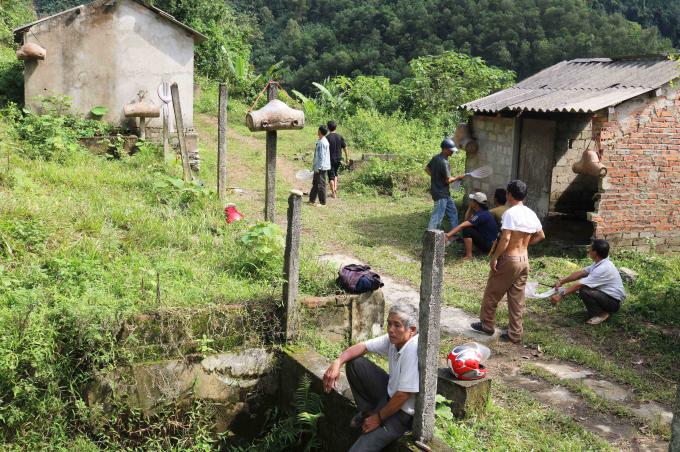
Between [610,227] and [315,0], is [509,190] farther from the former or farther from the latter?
[315,0]

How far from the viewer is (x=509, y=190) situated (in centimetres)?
734

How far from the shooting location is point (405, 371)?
4.42m

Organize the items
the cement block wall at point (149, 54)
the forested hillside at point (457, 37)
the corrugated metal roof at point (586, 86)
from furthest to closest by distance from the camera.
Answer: the forested hillside at point (457, 37) → the cement block wall at point (149, 54) → the corrugated metal roof at point (586, 86)

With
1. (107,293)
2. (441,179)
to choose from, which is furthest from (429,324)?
(441,179)

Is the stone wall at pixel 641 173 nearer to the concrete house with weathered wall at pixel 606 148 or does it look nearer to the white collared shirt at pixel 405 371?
the concrete house with weathered wall at pixel 606 148

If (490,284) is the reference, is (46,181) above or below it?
above

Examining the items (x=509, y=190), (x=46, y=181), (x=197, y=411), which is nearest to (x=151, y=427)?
(x=197, y=411)

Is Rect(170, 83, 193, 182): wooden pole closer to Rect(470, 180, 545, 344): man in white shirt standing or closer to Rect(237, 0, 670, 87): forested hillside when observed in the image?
Rect(470, 180, 545, 344): man in white shirt standing

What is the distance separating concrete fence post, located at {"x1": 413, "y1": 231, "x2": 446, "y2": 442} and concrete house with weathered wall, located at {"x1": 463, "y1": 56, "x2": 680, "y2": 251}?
694 cm

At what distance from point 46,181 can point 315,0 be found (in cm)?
3554

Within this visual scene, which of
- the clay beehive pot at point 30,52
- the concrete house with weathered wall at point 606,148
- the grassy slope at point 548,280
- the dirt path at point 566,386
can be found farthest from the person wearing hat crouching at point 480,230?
the clay beehive pot at point 30,52

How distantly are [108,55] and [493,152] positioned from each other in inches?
309

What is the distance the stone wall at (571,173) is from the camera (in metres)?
11.1

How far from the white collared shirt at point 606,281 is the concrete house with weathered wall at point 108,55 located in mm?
9563
